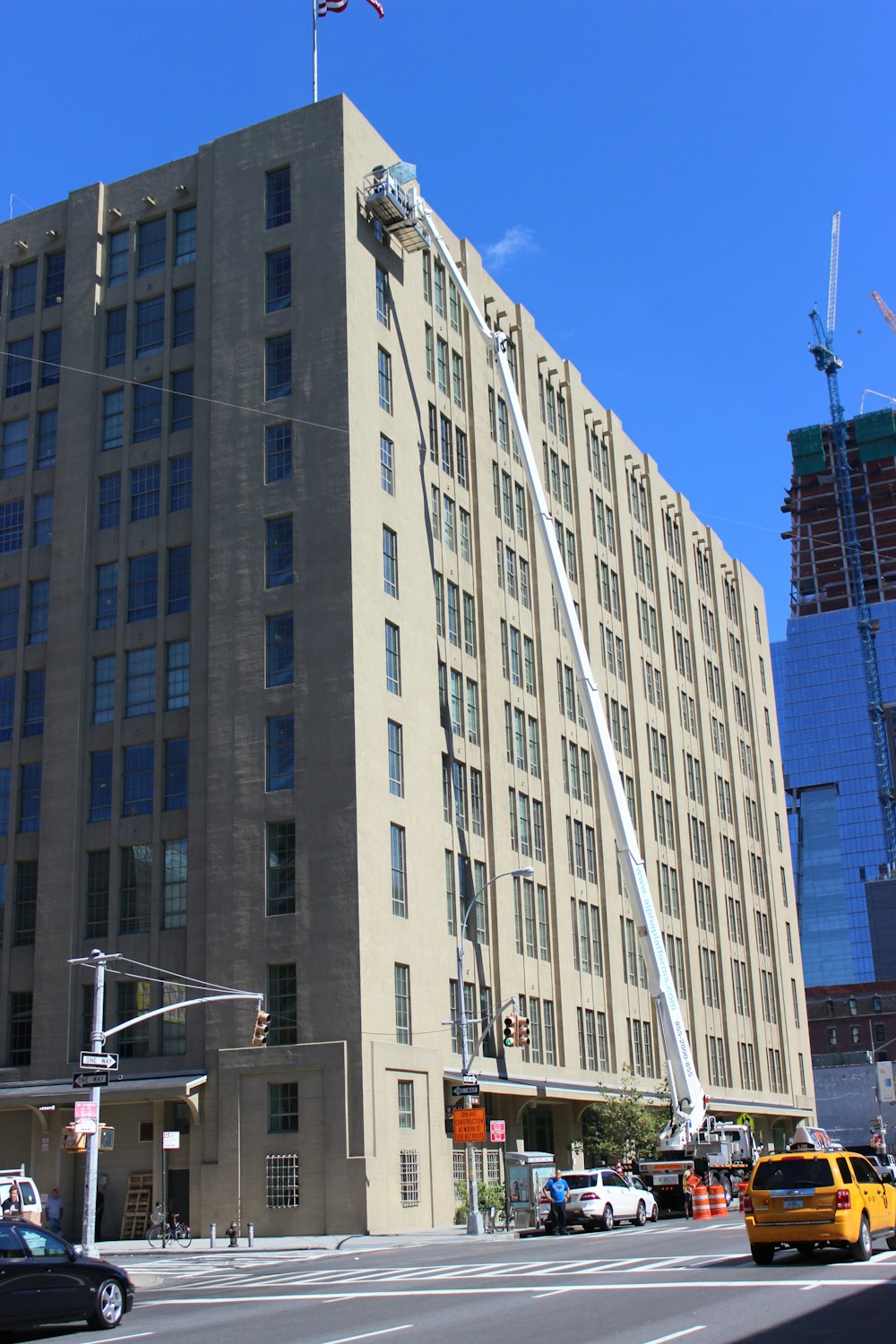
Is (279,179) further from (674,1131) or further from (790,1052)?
(790,1052)

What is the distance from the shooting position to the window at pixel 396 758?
5106 centimetres

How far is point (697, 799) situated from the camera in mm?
87000

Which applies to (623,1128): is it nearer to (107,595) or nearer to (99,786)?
(99,786)

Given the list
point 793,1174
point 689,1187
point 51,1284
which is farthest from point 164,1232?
point 793,1174

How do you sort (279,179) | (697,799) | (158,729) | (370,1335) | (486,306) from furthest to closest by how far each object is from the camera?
1. (697,799)
2. (486,306)
3. (279,179)
4. (158,729)
5. (370,1335)

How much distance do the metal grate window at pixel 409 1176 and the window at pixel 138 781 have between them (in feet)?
51.9

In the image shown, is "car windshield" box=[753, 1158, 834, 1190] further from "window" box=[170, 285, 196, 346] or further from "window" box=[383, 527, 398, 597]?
"window" box=[170, 285, 196, 346]

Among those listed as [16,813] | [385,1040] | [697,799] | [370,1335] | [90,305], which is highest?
[90,305]

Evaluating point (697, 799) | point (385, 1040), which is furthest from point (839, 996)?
point (385, 1040)

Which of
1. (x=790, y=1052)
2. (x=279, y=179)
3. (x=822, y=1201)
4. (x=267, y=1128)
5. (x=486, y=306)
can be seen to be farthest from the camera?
(x=790, y=1052)

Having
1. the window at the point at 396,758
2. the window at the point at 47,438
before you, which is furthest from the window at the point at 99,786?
the window at the point at 47,438

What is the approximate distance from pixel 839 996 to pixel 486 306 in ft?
398

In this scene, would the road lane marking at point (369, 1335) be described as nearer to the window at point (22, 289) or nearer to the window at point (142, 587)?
the window at point (142, 587)

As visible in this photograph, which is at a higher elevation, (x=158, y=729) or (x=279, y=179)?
(x=279, y=179)
